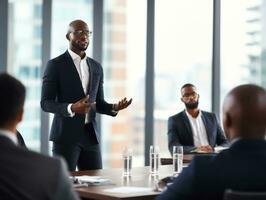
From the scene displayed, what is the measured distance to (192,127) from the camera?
5859mm

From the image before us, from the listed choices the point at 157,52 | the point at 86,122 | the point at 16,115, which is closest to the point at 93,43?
the point at 157,52

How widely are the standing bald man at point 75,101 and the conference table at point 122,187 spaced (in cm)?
56

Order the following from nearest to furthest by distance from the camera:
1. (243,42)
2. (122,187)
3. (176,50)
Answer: (122,187) → (176,50) → (243,42)

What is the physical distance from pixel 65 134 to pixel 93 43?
2575 mm

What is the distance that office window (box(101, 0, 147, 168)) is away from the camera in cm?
682

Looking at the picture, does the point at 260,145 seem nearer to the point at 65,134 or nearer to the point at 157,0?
the point at 65,134

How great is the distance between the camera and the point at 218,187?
2006 mm

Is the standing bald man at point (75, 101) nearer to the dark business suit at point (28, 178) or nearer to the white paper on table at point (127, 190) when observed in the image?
the white paper on table at point (127, 190)

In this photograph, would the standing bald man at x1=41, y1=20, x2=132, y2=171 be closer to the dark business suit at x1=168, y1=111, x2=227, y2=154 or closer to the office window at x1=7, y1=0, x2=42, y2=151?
the dark business suit at x1=168, y1=111, x2=227, y2=154

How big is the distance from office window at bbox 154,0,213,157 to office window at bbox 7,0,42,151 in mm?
1579

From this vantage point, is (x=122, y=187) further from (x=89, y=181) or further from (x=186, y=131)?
(x=186, y=131)

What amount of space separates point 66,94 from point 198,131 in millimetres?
1912

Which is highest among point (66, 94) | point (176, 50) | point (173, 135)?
point (176, 50)

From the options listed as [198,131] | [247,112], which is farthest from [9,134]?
[198,131]
